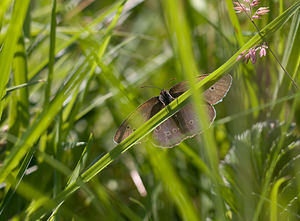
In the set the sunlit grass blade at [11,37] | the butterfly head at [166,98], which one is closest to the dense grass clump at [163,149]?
the sunlit grass blade at [11,37]

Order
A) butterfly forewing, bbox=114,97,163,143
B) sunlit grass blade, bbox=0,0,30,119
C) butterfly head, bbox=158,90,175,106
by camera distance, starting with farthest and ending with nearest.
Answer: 1. butterfly head, bbox=158,90,175,106
2. butterfly forewing, bbox=114,97,163,143
3. sunlit grass blade, bbox=0,0,30,119

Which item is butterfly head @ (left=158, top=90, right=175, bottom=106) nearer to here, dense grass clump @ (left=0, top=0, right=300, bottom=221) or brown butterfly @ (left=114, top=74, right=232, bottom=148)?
brown butterfly @ (left=114, top=74, right=232, bottom=148)

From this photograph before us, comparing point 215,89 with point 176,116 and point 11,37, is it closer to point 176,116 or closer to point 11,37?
point 176,116

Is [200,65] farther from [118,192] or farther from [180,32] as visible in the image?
[180,32]

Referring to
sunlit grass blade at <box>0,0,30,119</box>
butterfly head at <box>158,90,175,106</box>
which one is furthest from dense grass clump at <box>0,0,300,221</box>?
butterfly head at <box>158,90,175,106</box>

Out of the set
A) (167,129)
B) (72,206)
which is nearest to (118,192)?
(72,206)

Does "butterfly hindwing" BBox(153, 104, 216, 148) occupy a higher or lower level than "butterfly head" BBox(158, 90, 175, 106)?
lower

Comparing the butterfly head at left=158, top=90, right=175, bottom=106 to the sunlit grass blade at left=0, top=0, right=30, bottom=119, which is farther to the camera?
the butterfly head at left=158, top=90, right=175, bottom=106
